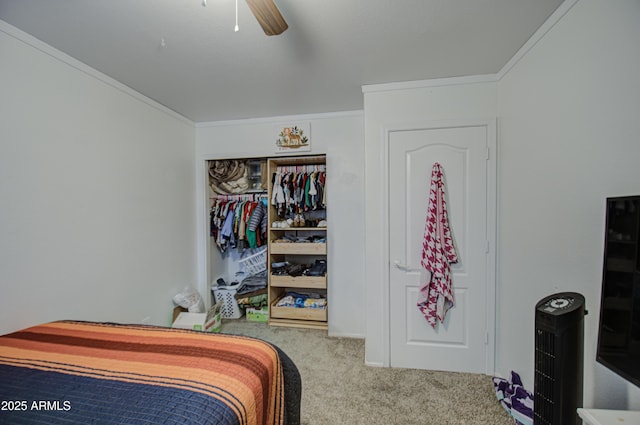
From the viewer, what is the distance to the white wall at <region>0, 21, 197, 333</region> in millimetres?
1476

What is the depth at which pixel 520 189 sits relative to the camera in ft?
5.72

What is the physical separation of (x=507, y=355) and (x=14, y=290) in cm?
319

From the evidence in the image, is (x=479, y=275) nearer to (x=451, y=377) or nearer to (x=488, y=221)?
(x=488, y=221)

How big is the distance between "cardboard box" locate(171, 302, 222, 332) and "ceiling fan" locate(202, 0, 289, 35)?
2560 millimetres

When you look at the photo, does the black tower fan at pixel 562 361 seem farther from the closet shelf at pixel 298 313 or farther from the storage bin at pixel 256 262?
the storage bin at pixel 256 262

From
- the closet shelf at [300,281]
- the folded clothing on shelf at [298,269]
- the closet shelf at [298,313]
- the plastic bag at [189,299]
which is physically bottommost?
the closet shelf at [298,313]

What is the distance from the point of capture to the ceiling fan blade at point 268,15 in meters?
0.97

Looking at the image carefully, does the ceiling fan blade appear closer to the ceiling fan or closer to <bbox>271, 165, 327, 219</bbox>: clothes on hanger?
the ceiling fan

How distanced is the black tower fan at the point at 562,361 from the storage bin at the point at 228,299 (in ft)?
9.85

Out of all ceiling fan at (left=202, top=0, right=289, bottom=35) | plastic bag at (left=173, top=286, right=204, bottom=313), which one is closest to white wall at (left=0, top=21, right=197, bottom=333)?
plastic bag at (left=173, top=286, right=204, bottom=313)

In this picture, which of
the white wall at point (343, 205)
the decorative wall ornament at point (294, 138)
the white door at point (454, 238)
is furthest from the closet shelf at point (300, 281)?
the decorative wall ornament at point (294, 138)

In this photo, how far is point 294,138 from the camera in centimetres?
290

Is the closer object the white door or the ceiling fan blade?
the ceiling fan blade

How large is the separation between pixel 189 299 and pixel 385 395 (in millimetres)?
2114
